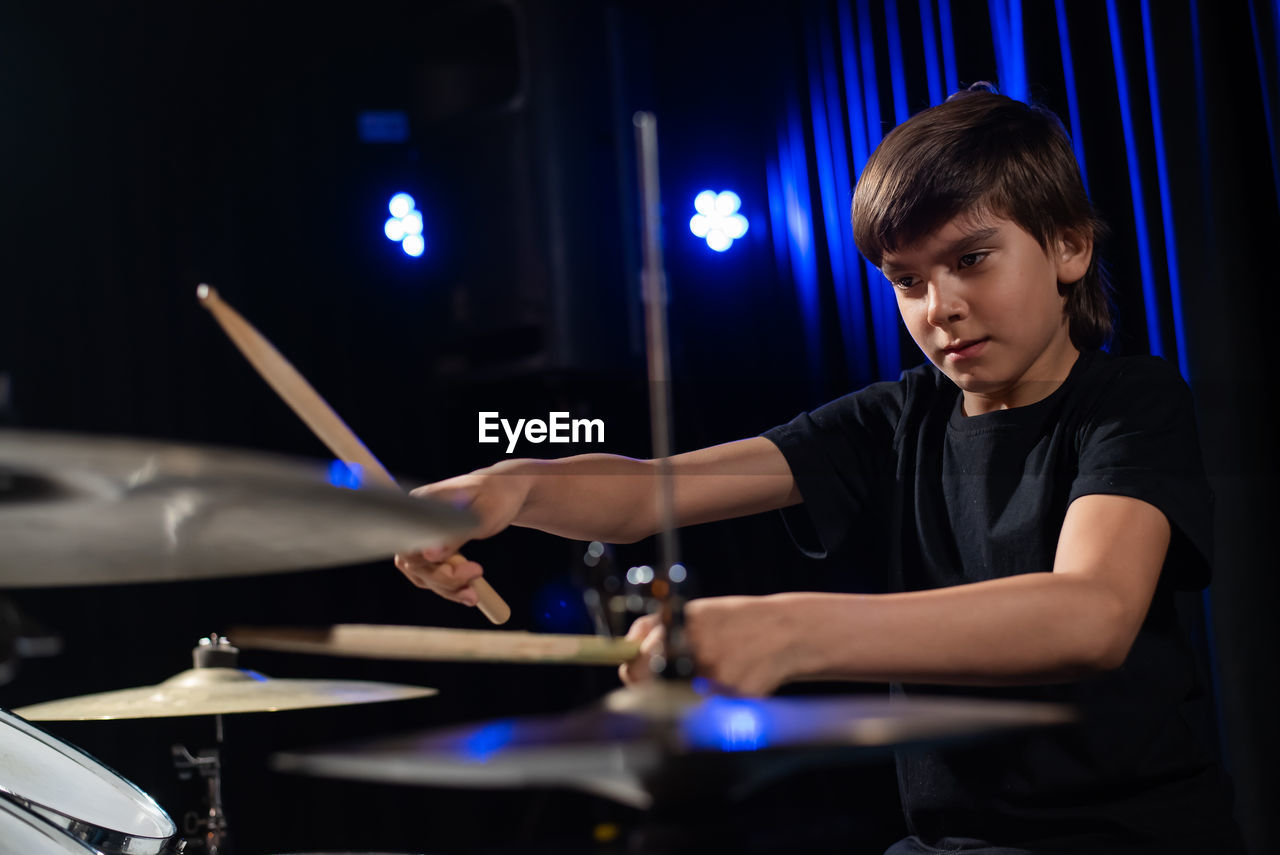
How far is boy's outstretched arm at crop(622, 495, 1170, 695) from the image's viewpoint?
0.61 metres

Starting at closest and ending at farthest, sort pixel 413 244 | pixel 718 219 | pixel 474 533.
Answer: pixel 474 533, pixel 718 219, pixel 413 244

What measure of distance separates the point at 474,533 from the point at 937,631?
0.32 metres

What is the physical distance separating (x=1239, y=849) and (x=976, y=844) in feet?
0.66

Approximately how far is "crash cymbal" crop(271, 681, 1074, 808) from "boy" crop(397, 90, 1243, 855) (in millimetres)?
239

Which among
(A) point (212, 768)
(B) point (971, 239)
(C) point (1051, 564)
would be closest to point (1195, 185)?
(B) point (971, 239)

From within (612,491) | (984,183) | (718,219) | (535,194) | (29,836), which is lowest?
(29,836)

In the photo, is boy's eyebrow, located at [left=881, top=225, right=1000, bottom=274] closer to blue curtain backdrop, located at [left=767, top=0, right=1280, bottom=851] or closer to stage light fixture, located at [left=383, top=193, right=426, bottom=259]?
blue curtain backdrop, located at [left=767, top=0, right=1280, bottom=851]

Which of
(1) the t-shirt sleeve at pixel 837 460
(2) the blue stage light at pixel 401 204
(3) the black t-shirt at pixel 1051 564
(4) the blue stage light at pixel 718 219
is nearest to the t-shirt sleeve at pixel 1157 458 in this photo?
(3) the black t-shirt at pixel 1051 564

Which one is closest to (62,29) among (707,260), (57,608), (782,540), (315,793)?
(57,608)

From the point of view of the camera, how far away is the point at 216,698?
1.22m

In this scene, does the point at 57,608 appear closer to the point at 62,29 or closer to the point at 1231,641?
the point at 62,29

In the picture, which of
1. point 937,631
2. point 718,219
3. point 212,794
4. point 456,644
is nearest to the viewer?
point 456,644

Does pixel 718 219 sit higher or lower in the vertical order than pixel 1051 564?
higher

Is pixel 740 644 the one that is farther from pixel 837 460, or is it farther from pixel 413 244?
pixel 413 244
